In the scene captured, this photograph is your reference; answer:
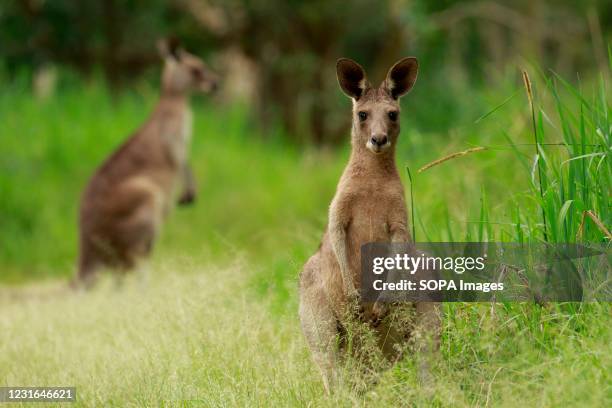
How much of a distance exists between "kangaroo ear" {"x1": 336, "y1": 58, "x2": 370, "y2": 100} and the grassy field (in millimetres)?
565

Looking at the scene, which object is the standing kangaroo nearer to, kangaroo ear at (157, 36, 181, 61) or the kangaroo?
the kangaroo

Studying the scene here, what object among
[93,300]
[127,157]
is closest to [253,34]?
[127,157]

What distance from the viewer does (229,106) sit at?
1608 centimetres

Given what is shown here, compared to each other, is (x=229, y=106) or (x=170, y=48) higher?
(x=229, y=106)

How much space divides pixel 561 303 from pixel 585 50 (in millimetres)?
21718

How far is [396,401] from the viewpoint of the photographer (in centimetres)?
372

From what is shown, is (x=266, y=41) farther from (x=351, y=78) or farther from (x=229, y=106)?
(x=351, y=78)

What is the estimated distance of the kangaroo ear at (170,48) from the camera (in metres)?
10.8

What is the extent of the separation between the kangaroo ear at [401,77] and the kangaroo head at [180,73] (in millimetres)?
6696

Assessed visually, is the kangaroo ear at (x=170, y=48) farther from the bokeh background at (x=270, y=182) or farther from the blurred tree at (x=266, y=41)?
the blurred tree at (x=266, y=41)

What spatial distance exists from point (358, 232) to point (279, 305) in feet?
5.44

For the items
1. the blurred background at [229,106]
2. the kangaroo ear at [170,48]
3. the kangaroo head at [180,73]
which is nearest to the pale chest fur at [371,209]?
the blurred background at [229,106]

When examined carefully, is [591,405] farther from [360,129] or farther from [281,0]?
[281,0]

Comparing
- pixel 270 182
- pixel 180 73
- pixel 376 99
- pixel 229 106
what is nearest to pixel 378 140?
pixel 376 99
